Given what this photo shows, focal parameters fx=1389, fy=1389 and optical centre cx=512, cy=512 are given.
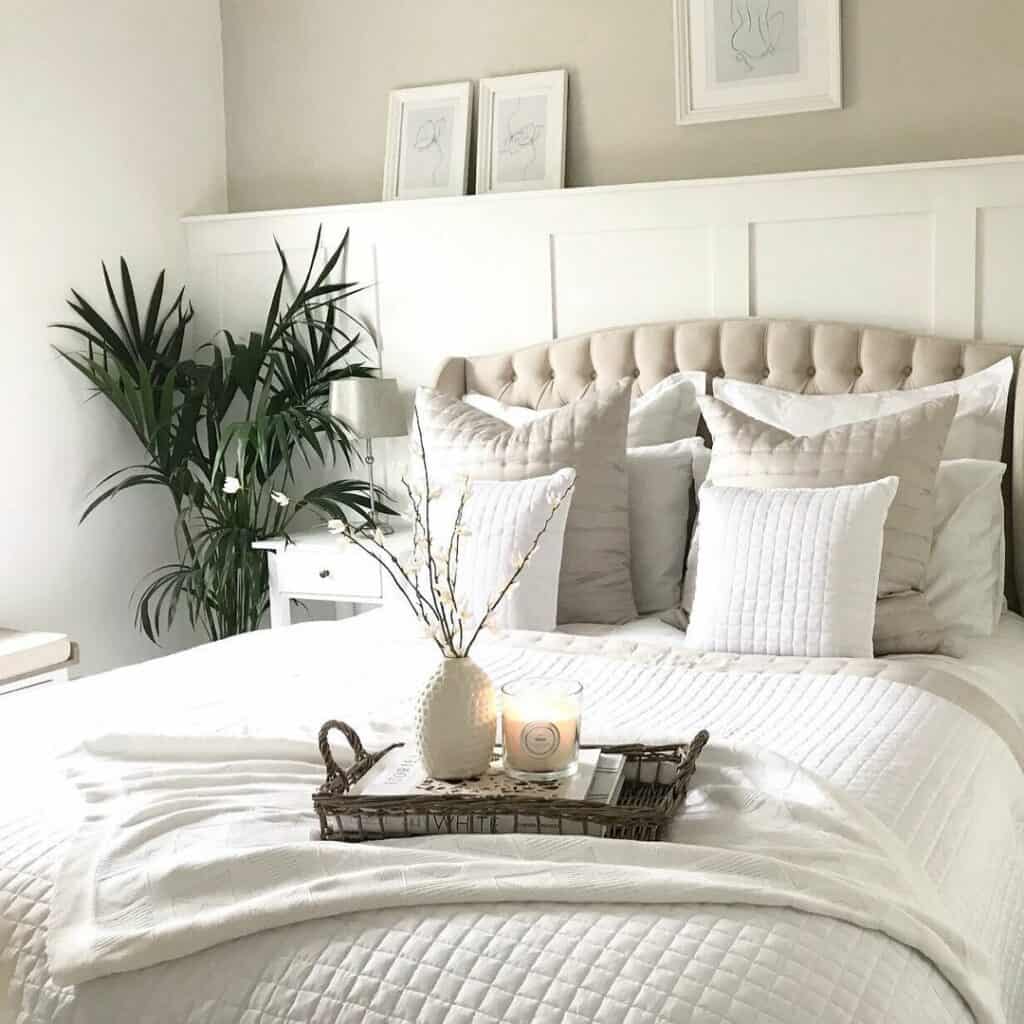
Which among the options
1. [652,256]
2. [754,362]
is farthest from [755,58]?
[754,362]

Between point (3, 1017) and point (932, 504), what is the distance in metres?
2.05

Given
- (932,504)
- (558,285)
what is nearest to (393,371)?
(558,285)

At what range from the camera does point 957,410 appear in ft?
10.5

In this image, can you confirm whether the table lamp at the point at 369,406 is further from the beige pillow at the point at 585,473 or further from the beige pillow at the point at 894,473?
the beige pillow at the point at 894,473

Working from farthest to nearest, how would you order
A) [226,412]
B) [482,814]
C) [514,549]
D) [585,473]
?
[226,412]
[585,473]
[514,549]
[482,814]

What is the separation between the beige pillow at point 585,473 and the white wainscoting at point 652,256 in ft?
2.27

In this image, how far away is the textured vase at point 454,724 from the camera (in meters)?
1.93

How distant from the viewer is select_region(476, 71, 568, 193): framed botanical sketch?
3977 mm

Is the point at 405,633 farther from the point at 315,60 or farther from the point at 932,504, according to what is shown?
the point at 315,60

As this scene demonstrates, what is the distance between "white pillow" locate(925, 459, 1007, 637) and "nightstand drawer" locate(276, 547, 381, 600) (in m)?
1.55

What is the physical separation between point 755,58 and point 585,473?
1.33 metres

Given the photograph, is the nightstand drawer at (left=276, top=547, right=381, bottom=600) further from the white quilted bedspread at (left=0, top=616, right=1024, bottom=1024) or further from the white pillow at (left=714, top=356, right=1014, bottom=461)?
the white pillow at (left=714, top=356, right=1014, bottom=461)

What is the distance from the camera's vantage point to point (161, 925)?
1.66 meters

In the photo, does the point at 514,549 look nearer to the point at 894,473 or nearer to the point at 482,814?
the point at 894,473
